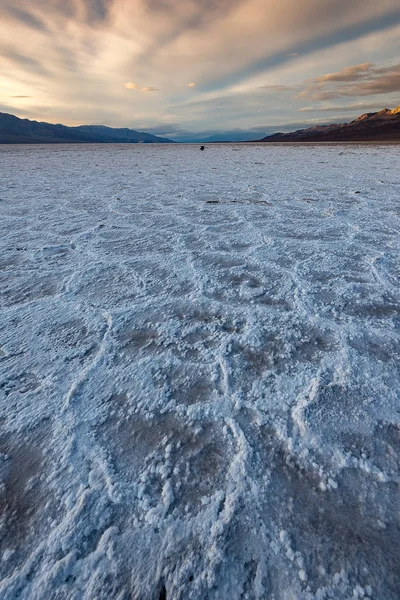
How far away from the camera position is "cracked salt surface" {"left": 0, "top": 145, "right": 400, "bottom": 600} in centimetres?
72

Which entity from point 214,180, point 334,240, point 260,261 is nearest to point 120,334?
point 260,261

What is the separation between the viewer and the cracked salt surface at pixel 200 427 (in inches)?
28.5

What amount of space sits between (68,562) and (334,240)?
2.84 metres

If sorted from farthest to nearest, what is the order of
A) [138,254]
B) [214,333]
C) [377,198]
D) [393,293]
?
1. [377,198]
2. [138,254]
3. [393,293]
4. [214,333]

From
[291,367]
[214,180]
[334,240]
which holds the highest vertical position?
[291,367]

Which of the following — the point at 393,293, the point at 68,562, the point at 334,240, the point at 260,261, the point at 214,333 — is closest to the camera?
the point at 68,562

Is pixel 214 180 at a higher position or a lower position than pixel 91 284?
lower

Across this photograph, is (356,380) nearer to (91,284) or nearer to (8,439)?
(8,439)

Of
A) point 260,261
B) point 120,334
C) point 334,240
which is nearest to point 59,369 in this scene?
point 120,334

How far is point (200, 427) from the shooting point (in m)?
1.06

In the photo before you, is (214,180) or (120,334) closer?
(120,334)

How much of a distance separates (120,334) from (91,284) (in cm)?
68

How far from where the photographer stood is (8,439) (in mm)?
1031

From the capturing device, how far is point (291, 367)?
4.32 feet
